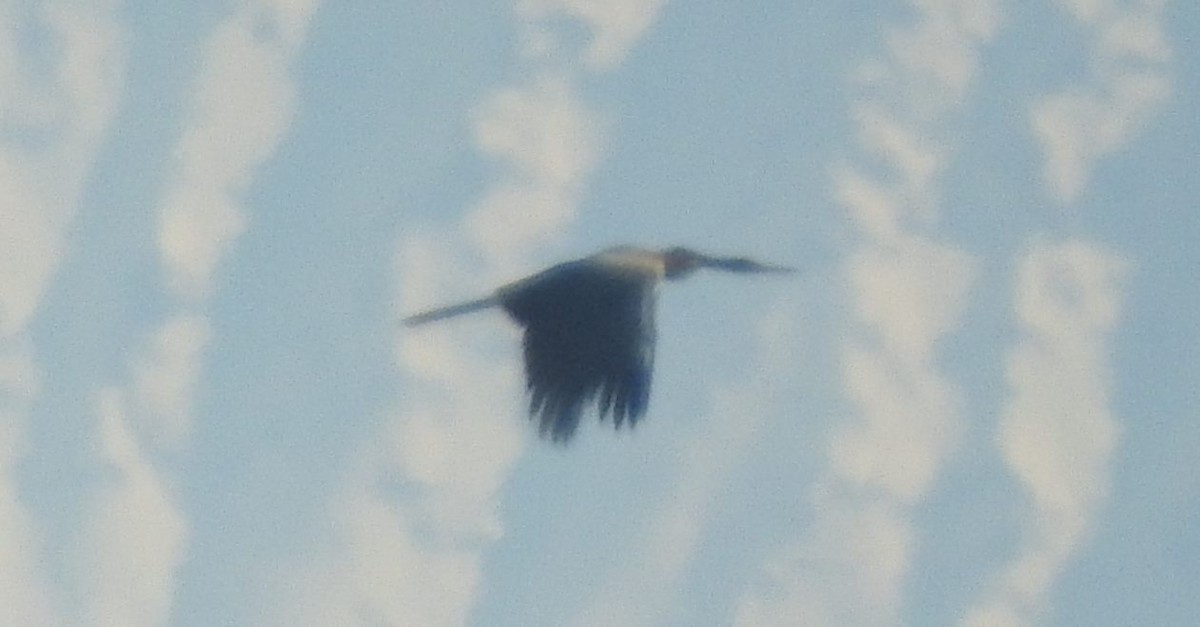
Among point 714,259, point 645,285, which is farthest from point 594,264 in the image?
point 714,259

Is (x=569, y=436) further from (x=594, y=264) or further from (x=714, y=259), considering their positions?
(x=714, y=259)

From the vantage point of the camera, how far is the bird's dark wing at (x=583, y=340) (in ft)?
62.7

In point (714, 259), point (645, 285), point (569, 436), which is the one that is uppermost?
point (714, 259)

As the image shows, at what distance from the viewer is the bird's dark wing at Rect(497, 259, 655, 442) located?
19.1 meters

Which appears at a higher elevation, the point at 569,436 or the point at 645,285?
the point at 645,285

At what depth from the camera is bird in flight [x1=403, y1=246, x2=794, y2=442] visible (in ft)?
62.7

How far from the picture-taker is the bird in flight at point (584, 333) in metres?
19.1

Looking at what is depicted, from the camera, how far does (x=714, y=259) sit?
69.8 feet

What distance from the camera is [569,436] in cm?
1906

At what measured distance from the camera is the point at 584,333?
19.4 meters

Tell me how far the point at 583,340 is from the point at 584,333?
58 mm

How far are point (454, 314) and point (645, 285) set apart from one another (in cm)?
159

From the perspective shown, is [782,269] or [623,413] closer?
[623,413]

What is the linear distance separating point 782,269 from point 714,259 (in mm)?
760
